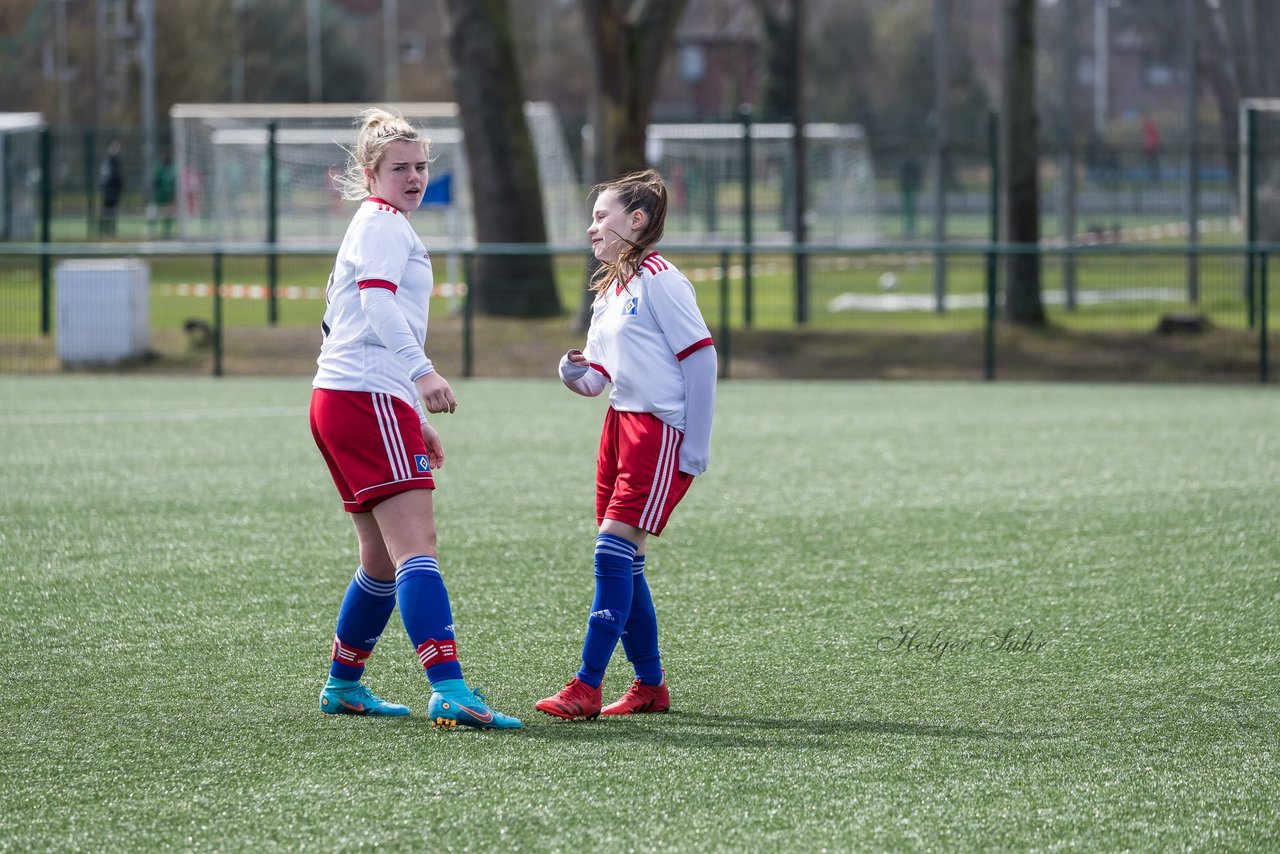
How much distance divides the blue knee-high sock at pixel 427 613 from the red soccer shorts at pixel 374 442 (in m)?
0.22

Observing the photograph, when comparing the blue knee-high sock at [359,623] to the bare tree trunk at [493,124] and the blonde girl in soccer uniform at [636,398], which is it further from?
the bare tree trunk at [493,124]

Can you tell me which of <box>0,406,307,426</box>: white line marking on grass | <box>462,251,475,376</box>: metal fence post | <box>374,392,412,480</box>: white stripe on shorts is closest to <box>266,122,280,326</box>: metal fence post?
<box>462,251,475,376</box>: metal fence post

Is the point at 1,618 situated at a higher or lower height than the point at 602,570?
lower

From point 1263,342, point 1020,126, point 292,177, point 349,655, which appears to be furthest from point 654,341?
point 292,177

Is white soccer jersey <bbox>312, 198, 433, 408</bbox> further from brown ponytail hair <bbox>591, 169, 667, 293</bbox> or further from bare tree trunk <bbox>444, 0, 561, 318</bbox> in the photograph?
bare tree trunk <bbox>444, 0, 561, 318</bbox>

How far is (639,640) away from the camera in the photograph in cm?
466

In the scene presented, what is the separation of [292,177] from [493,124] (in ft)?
23.4

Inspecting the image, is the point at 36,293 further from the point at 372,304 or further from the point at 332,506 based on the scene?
the point at 372,304

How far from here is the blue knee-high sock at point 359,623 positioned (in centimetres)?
457

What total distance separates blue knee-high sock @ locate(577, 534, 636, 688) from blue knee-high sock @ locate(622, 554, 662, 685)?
0.12 m

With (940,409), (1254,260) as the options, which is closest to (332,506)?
(940,409)

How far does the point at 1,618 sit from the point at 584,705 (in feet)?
8.21

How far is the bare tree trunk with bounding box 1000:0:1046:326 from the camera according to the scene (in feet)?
67.9

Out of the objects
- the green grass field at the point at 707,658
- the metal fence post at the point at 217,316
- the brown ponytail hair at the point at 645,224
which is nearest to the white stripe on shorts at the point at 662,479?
the brown ponytail hair at the point at 645,224
